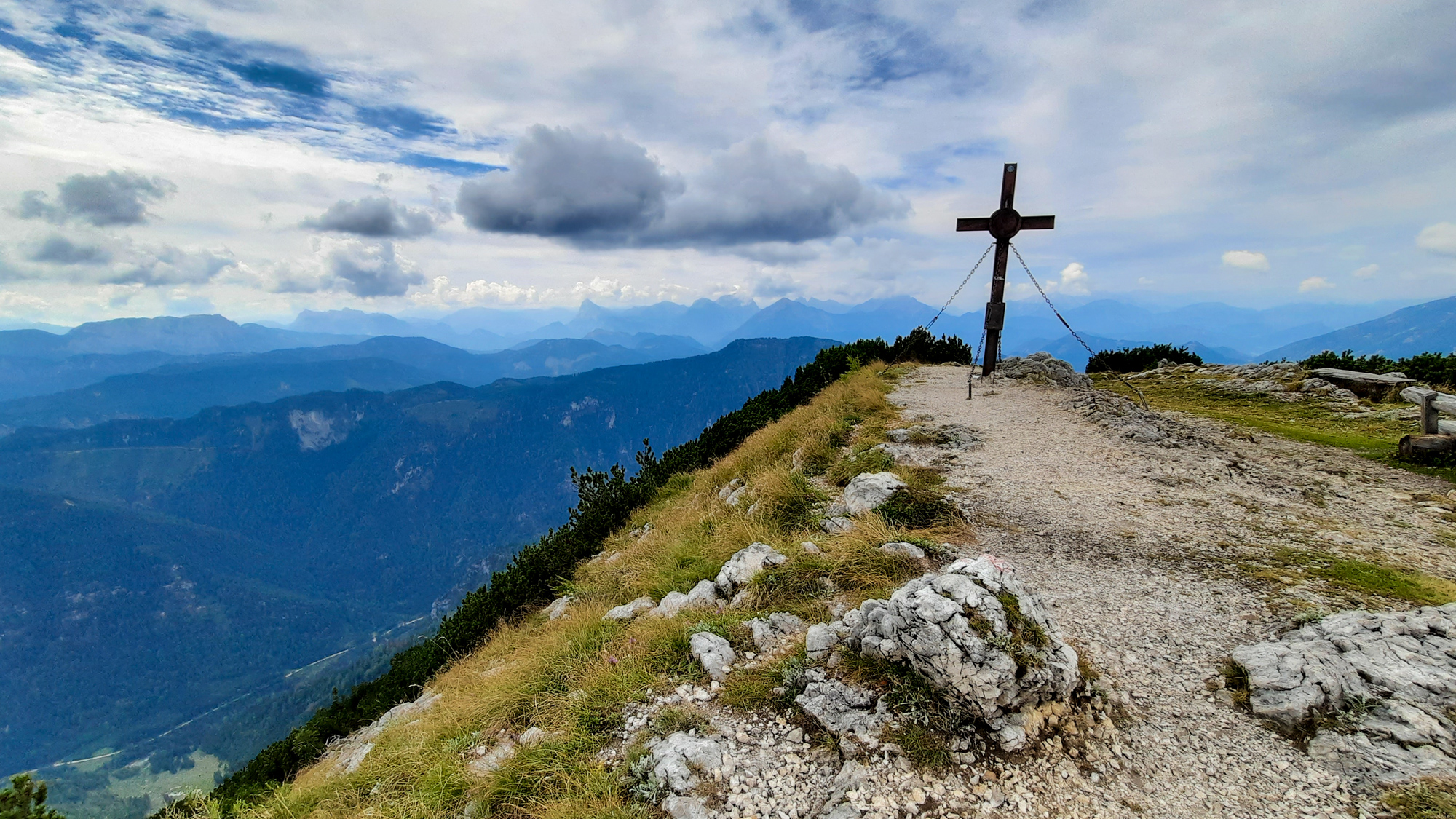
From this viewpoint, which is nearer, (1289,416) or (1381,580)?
(1381,580)

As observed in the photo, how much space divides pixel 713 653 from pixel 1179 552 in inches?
242

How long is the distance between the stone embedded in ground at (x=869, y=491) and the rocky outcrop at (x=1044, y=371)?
1216 centimetres

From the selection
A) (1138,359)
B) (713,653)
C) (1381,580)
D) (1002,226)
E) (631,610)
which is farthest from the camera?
(1138,359)

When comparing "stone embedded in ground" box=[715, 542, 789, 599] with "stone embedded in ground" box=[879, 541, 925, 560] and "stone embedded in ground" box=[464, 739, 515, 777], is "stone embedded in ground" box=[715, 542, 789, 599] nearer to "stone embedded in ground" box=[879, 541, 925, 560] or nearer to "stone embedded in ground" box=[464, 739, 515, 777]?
"stone embedded in ground" box=[879, 541, 925, 560]

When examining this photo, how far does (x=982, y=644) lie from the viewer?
4836 mm

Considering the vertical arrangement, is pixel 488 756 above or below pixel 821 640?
below

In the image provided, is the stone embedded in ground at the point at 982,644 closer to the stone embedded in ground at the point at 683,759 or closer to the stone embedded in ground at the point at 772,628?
the stone embedded in ground at the point at 772,628

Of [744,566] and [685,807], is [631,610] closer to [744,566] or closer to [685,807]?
[744,566]

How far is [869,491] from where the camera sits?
9258 mm

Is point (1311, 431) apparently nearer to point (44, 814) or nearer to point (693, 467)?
point (693, 467)

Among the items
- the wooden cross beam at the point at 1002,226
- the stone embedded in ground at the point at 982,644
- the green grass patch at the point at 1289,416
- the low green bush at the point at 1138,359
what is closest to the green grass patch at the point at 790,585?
the stone embedded in ground at the point at 982,644

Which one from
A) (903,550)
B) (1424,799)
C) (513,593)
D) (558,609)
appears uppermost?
(903,550)

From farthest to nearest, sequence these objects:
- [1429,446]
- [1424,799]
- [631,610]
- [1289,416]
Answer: [1289,416], [1429,446], [631,610], [1424,799]

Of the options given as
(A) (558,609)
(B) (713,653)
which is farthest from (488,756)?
(A) (558,609)
